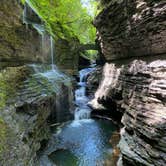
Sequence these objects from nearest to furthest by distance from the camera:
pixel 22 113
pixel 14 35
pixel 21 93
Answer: pixel 22 113, pixel 21 93, pixel 14 35

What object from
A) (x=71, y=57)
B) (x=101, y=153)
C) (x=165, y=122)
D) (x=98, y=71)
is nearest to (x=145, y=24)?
(x=165, y=122)

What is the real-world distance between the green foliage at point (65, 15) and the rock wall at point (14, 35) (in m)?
4.45

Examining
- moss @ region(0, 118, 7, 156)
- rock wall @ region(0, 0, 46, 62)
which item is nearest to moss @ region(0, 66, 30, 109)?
moss @ region(0, 118, 7, 156)

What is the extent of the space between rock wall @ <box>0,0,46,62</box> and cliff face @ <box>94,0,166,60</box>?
4.30m

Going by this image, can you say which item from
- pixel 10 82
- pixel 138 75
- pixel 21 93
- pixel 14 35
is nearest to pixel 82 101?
pixel 14 35

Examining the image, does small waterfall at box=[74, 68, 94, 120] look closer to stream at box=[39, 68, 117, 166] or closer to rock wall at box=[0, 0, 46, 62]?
stream at box=[39, 68, 117, 166]

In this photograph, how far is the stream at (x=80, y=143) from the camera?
748 cm

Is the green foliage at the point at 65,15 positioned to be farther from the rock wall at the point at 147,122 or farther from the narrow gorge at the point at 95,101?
the rock wall at the point at 147,122

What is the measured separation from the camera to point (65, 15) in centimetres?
1873

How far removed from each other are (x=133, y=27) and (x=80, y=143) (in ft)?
18.5

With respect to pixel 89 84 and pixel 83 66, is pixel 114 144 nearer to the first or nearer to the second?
pixel 89 84

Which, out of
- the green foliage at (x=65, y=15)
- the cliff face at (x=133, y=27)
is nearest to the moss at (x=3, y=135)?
the cliff face at (x=133, y=27)

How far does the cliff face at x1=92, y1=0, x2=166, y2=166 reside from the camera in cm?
539

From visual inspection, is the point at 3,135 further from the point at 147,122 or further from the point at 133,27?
the point at 133,27
